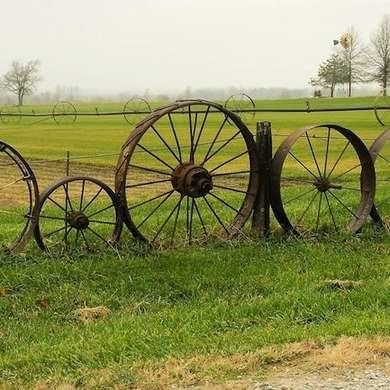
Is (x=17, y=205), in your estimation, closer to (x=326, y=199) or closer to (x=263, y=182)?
(x=326, y=199)

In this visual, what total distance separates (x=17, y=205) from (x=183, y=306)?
30.0 feet

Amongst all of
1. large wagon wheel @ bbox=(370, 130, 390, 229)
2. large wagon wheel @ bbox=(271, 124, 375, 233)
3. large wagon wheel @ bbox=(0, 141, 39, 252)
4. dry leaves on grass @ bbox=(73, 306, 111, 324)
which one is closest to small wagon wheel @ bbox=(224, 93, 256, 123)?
large wagon wheel @ bbox=(0, 141, 39, 252)

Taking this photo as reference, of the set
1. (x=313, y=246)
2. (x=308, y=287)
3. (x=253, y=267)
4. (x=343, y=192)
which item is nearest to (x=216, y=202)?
(x=343, y=192)

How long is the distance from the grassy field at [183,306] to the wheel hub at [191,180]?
28.0 inches

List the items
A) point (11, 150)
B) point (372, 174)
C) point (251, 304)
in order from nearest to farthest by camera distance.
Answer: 1. point (251, 304)
2. point (11, 150)
3. point (372, 174)

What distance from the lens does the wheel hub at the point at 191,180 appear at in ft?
26.7

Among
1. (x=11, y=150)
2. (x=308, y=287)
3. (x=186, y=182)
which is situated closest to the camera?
(x=308, y=287)

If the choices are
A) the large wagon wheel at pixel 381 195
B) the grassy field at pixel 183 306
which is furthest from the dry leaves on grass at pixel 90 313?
the large wagon wheel at pixel 381 195

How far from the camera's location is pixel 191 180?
8125 millimetres

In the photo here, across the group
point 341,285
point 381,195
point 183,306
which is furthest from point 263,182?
point 381,195

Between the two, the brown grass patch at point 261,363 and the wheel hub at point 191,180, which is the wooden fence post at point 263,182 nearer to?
the wheel hub at point 191,180

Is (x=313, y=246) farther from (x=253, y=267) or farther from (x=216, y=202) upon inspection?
(x=216, y=202)

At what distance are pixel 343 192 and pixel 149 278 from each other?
708 centimetres

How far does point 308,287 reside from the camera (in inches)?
260
